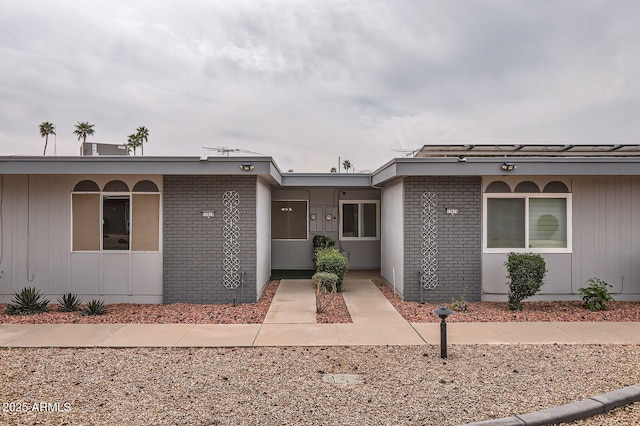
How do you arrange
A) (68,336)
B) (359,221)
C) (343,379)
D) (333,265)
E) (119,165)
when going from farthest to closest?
(359,221) → (333,265) → (119,165) → (68,336) → (343,379)

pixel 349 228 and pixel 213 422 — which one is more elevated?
pixel 349 228

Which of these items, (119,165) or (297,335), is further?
(119,165)

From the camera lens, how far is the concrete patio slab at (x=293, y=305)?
7402 millimetres

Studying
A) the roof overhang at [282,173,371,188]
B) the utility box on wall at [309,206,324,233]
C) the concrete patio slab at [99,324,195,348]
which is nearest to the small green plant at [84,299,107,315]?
the concrete patio slab at [99,324,195,348]

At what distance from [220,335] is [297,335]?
4.08 feet

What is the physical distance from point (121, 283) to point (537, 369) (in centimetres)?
804

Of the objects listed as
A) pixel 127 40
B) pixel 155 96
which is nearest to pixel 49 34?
pixel 127 40

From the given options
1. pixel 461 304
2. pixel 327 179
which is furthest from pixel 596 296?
pixel 327 179

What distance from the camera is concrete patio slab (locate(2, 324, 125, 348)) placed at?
588 cm

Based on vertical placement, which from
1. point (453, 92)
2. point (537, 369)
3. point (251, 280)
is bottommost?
point (537, 369)

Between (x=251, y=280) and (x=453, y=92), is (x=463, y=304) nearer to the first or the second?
(x=251, y=280)

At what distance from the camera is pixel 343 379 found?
15.2 feet

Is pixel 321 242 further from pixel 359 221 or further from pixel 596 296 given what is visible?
pixel 596 296

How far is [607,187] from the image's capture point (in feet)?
29.4
